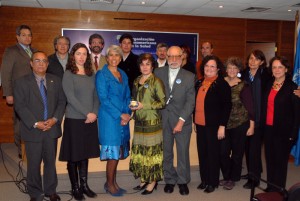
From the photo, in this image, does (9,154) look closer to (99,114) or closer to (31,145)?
(31,145)

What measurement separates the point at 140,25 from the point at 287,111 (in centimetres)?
444

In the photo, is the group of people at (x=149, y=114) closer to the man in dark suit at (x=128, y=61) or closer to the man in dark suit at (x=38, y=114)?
the man in dark suit at (x=38, y=114)

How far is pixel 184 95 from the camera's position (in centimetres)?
348

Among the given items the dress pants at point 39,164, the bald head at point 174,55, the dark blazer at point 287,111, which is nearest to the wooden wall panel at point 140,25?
the dress pants at point 39,164

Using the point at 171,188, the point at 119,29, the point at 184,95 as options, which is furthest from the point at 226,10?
the point at 171,188

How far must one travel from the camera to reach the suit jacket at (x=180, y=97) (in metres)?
3.46

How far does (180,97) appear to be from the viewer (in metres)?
3.47

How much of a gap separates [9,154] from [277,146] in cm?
422

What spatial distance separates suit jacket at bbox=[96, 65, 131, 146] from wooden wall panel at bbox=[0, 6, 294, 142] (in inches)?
148

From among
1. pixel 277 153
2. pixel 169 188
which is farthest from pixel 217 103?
pixel 169 188

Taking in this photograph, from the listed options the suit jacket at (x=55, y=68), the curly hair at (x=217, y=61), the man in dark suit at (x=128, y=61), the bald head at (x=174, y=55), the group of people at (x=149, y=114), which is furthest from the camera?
the man in dark suit at (x=128, y=61)

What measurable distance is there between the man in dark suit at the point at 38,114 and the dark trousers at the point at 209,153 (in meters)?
1.68

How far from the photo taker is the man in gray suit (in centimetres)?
345

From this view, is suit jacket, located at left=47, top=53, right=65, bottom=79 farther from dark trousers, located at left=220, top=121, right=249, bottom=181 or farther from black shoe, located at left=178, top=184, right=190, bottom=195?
dark trousers, located at left=220, top=121, right=249, bottom=181
